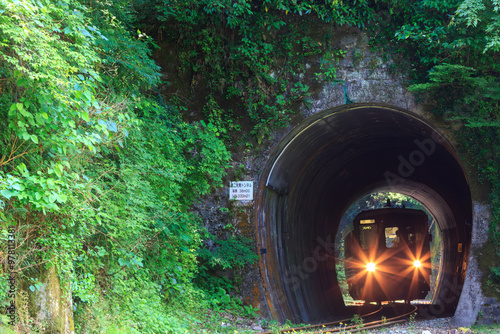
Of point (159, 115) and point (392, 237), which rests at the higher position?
point (159, 115)

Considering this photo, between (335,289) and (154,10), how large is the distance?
38.5ft

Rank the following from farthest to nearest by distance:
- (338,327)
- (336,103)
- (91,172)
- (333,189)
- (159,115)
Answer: (333,189)
(338,327)
(336,103)
(159,115)
(91,172)

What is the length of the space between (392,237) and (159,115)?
11.7 metres

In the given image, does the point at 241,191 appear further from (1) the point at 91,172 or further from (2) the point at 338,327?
(1) the point at 91,172

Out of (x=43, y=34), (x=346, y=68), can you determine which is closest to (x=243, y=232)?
(x=346, y=68)

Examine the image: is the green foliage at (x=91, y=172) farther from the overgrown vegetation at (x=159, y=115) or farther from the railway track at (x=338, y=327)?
the railway track at (x=338, y=327)

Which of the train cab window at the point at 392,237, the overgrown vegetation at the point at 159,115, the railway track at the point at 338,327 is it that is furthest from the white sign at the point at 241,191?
the train cab window at the point at 392,237

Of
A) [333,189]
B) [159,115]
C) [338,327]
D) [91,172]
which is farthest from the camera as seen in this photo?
[333,189]

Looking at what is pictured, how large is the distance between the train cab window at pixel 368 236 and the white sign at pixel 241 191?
30.0 feet

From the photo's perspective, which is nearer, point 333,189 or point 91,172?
point 91,172

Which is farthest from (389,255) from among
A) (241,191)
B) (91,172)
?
(91,172)

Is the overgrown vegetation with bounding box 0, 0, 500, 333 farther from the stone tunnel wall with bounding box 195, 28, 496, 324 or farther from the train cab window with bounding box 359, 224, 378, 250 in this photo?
the train cab window with bounding box 359, 224, 378, 250

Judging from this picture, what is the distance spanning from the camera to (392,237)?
1822 cm

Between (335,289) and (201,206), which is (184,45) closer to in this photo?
(201,206)
